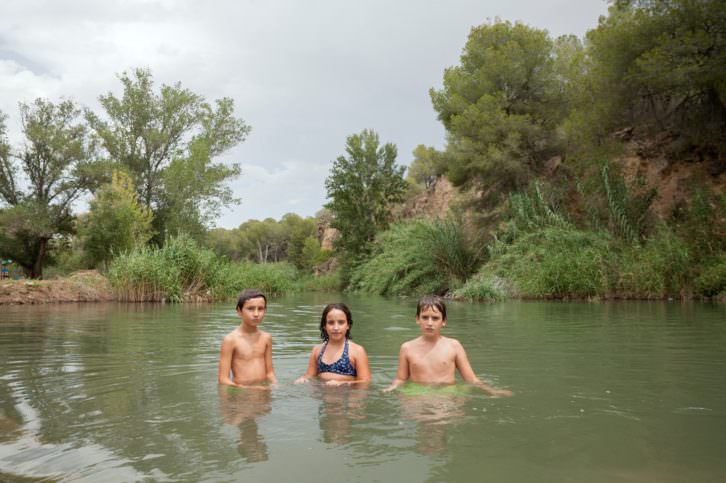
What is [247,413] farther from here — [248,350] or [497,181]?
[497,181]

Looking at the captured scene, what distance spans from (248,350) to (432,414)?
1956 millimetres

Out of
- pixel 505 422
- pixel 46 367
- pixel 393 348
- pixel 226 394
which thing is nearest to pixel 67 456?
pixel 226 394

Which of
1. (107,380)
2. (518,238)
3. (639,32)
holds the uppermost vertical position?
(639,32)

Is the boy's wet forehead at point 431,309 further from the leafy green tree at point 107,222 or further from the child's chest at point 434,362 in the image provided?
the leafy green tree at point 107,222

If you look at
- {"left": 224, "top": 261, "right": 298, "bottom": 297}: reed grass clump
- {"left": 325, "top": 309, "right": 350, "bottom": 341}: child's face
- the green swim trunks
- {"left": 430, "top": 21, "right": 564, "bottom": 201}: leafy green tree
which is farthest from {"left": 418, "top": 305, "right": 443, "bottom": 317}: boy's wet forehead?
{"left": 430, "top": 21, "right": 564, "bottom": 201}: leafy green tree

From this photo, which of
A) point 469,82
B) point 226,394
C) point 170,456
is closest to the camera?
point 170,456

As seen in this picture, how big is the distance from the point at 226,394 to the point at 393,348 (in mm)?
3079

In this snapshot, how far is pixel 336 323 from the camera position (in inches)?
192

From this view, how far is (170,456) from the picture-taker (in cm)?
283

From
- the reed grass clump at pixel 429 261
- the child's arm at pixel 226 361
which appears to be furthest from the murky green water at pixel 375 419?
the reed grass clump at pixel 429 261

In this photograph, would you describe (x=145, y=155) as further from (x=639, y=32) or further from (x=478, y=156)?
(x=639, y=32)

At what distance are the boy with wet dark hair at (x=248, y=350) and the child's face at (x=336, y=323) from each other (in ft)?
1.79

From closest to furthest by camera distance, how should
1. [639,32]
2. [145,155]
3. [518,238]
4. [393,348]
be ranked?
[393,348]
[639,32]
[518,238]
[145,155]

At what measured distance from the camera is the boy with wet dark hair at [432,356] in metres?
4.69
